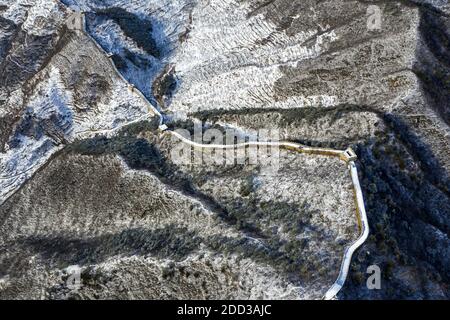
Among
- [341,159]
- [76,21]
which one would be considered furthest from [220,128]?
[76,21]

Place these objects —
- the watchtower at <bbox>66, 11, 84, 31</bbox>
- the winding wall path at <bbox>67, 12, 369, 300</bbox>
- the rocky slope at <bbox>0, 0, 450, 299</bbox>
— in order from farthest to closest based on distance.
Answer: the watchtower at <bbox>66, 11, 84, 31</bbox> → the rocky slope at <bbox>0, 0, 450, 299</bbox> → the winding wall path at <bbox>67, 12, 369, 300</bbox>

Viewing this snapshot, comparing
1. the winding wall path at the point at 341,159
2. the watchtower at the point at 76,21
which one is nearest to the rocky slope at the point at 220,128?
the winding wall path at the point at 341,159

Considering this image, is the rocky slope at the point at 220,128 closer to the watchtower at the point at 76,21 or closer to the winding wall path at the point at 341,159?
the winding wall path at the point at 341,159

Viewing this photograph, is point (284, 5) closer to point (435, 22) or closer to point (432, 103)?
point (435, 22)

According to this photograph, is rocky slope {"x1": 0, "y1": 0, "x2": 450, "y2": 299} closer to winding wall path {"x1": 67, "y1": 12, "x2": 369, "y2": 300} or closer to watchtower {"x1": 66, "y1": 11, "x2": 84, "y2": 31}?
winding wall path {"x1": 67, "y1": 12, "x2": 369, "y2": 300}

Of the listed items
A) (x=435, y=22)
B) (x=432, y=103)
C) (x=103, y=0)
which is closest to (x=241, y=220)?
(x=432, y=103)

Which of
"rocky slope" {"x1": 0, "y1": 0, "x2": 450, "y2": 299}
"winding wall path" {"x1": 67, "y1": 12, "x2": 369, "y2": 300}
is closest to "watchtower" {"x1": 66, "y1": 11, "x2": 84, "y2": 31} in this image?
"rocky slope" {"x1": 0, "y1": 0, "x2": 450, "y2": 299}

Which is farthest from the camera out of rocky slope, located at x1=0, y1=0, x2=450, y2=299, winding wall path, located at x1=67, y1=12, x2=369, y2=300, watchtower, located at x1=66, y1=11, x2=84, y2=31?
watchtower, located at x1=66, y1=11, x2=84, y2=31

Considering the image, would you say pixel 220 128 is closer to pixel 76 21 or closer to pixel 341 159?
pixel 341 159
